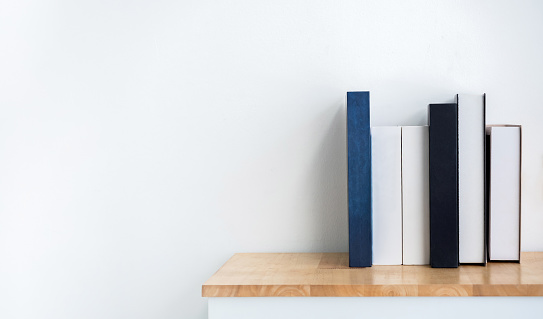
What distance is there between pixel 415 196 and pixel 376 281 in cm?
20

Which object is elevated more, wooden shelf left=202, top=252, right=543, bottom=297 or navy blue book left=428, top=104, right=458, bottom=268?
navy blue book left=428, top=104, right=458, bottom=268

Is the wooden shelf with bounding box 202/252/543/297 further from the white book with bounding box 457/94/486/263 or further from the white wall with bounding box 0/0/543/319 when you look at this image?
the white wall with bounding box 0/0/543/319

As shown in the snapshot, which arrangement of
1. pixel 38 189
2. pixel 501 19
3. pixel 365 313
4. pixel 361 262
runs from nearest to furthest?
pixel 365 313 → pixel 361 262 → pixel 501 19 → pixel 38 189

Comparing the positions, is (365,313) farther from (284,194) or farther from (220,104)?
(220,104)

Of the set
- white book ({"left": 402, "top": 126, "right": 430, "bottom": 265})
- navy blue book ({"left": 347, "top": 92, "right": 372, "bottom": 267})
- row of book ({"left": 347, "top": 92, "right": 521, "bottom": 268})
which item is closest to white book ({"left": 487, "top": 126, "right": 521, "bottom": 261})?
row of book ({"left": 347, "top": 92, "right": 521, "bottom": 268})

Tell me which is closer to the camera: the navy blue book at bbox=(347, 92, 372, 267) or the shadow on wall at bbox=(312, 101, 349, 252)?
the navy blue book at bbox=(347, 92, 372, 267)

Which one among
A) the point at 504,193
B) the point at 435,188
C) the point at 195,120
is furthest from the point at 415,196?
the point at 195,120

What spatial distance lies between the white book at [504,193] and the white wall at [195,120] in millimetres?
145

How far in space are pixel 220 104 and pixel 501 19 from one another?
25.6 inches

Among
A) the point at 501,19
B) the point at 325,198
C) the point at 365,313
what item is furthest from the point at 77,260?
the point at 501,19

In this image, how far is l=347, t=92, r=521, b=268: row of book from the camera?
89 cm

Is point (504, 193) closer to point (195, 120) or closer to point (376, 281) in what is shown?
point (376, 281)

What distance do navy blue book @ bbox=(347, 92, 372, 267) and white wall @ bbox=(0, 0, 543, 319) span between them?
181 millimetres

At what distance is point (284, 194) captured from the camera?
3.63 feet
